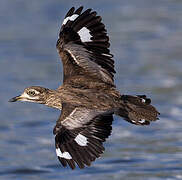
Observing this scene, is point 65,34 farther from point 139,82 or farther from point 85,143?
point 139,82

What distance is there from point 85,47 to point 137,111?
1.34 metres

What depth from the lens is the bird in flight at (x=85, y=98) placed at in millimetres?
10883

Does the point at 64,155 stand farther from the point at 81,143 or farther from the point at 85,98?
the point at 85,98

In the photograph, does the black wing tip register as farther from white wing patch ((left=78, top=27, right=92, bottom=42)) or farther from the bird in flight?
white wing patch ((left=78, top=27, right=92, bottom=42))

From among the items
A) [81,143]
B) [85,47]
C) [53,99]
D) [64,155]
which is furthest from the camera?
[85,47]

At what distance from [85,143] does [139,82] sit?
5491 mm

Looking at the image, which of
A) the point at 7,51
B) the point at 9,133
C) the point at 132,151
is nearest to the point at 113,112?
the point at 132,151

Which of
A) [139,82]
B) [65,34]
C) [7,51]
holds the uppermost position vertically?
[7,51]

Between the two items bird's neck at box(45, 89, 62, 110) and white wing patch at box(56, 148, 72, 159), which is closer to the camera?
white wing patch at box(56, 148, 72, 159)

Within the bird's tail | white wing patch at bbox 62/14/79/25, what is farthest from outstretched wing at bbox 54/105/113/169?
white wing patch at bbox 62/14/79/25

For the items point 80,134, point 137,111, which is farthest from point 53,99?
point 137,111

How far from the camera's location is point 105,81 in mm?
12031

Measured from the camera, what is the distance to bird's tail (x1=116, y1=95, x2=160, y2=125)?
1130 cm

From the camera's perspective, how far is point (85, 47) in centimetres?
1220
